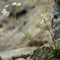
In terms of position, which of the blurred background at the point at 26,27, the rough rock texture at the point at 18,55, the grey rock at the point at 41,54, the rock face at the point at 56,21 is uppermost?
the rock face at the point at 56,21

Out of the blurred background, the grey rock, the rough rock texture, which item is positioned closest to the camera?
the grey rock

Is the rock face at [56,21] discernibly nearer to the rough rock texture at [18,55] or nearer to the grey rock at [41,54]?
the grey rock at [41,54]

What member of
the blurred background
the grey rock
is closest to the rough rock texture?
the grey rock

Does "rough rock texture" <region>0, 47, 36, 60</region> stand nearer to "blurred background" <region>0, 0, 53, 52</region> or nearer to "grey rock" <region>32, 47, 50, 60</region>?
"grey rock" <region>32, 47, 50, 60</region>

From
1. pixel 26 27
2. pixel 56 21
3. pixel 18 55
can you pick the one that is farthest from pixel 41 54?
pixel 26 27

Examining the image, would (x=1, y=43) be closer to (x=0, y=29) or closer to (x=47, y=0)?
(x=0, y=29)

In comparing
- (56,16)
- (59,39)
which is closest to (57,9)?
(56,16)

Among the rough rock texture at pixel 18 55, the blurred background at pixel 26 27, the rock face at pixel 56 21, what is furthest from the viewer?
the blurred background at pixel 26 27

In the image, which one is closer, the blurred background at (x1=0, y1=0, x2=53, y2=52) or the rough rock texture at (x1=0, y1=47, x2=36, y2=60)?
the rough rock texture at (x1=0, y1=47, x2=36, y2=60)

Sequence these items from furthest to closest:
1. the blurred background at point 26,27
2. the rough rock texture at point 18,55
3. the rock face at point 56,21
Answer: the blurred background at point 26,27
the rough rock texture at point 18,55
the rock face at point 56,21

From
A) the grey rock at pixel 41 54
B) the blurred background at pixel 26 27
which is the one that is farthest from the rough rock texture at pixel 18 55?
the blurred background at pixel 26 27
